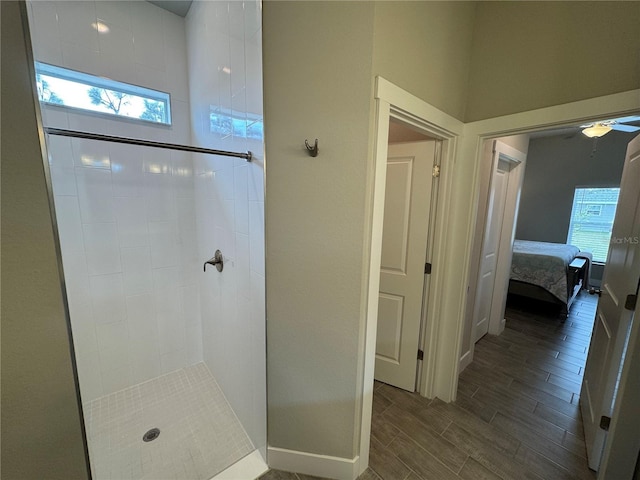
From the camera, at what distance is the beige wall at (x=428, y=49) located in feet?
3.70

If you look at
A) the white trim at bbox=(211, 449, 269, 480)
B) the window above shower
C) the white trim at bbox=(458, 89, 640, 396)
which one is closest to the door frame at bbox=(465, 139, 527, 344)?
the white trim at bbox=(458, 89, 640, 396)

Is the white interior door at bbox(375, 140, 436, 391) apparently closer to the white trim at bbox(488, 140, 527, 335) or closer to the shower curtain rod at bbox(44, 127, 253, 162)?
the shower curtain rod at bbox(44, 127, 253, 162)

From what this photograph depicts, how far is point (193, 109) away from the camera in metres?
2.10

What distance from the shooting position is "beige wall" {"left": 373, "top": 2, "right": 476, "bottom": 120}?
44.4 inches

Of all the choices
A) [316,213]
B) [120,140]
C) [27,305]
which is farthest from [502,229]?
[27,305]

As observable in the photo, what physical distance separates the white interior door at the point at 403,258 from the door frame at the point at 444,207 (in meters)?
0.10

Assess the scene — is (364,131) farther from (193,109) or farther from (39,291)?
(193,109)

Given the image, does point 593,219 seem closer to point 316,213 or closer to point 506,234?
point 506,234

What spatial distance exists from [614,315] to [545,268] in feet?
7.72

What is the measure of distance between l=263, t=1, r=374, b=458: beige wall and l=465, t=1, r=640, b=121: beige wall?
106 centimetres

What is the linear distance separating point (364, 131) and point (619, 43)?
4.32 ft

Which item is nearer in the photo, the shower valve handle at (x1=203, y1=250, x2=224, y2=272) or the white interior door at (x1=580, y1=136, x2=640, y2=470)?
the white interior door at (x1=580, y1=136, x2=640, y2=470)

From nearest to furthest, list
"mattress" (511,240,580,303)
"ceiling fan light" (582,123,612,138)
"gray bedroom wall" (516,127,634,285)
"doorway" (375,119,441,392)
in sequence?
"doorway" (375,119,441,392), "ceiling fan light" (582,123,612,138), "mattress" (511,240,580,303), "gray bedroom wall" (516,127,634,285)

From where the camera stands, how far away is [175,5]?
6.29 ft
